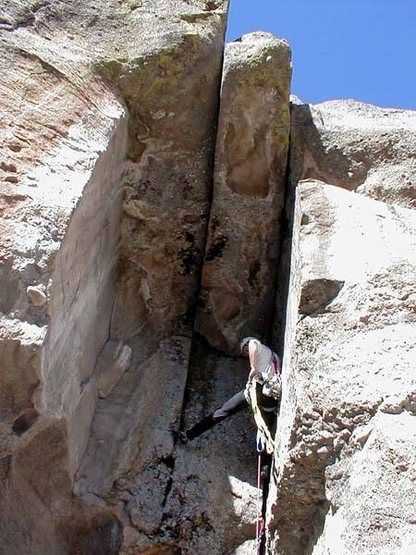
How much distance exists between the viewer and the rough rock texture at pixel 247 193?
16.0 feet

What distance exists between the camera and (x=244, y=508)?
13.4 ft

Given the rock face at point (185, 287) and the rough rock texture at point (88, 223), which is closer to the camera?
the rock face at point (185, 287)

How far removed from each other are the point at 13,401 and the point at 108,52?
2.06m

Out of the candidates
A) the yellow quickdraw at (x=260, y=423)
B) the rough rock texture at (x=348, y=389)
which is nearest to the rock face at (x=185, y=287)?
the rough rock texture at (x=348, y=389)

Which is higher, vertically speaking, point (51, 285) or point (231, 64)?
point (231, 64)

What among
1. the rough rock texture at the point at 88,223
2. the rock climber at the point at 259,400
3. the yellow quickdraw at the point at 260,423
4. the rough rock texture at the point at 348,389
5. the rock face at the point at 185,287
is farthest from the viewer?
the rock climber at the point at 259,400

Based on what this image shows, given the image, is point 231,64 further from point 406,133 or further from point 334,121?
point 406,133

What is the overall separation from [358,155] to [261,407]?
150cm

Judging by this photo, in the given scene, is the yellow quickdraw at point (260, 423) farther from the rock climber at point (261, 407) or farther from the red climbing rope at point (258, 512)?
the red climbing rope at point (258, 512)

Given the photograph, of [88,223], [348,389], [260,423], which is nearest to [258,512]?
[260,423]

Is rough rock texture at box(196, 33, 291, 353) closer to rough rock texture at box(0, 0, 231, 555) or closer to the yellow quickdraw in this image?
rough rock texture at box(0, 0, 231, 555)

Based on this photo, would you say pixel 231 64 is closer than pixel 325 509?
No

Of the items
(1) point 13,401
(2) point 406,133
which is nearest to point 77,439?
(1) point 13,401

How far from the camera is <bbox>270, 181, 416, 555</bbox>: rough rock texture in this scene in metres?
2.97
